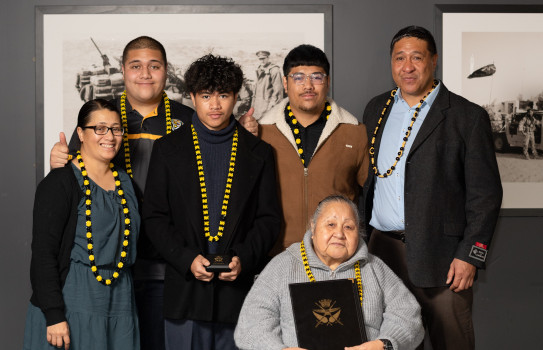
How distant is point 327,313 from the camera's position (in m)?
2.47

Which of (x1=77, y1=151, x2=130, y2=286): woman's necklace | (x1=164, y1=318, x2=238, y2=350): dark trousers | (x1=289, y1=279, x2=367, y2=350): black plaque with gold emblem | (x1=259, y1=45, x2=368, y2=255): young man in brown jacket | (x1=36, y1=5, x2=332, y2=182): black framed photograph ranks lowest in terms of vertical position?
(x1=164, y1=318, x2=238, y2=350): dark trousers

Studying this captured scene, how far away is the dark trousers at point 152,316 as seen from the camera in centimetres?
297

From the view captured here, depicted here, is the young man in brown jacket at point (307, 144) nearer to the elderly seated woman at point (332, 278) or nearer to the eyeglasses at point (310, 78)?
the eyeglasses at point (310, 78)

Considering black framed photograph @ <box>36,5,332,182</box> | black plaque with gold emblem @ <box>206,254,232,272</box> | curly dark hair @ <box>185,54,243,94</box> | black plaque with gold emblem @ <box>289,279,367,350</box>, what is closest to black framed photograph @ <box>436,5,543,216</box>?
black framed photograph @ <box>36,5,332,182</box>

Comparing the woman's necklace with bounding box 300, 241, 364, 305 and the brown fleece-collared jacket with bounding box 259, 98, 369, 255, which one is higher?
the brown fleece-collared jacket with bounding box 259, 98, 369, 255

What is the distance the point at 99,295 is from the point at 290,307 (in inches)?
31.1

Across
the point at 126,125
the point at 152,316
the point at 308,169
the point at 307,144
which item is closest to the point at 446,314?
the point at 308,169

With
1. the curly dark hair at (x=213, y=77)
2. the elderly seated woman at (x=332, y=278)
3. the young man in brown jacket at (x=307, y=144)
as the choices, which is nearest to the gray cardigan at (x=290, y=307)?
the elderly seated woman at (x=332, y=278)

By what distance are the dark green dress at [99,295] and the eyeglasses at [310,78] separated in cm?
98

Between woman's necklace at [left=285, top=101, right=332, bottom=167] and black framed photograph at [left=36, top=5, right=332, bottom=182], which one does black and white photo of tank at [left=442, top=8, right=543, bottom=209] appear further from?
woman's necklace at [left=285, top=101, right=332, bottom=167]

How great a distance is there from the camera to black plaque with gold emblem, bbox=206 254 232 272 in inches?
102

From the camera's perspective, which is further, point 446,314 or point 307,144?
point 307,144

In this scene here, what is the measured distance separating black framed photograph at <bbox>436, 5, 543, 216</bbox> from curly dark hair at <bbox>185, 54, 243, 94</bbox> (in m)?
1.54

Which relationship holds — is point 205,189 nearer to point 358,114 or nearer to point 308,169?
point 308,169
